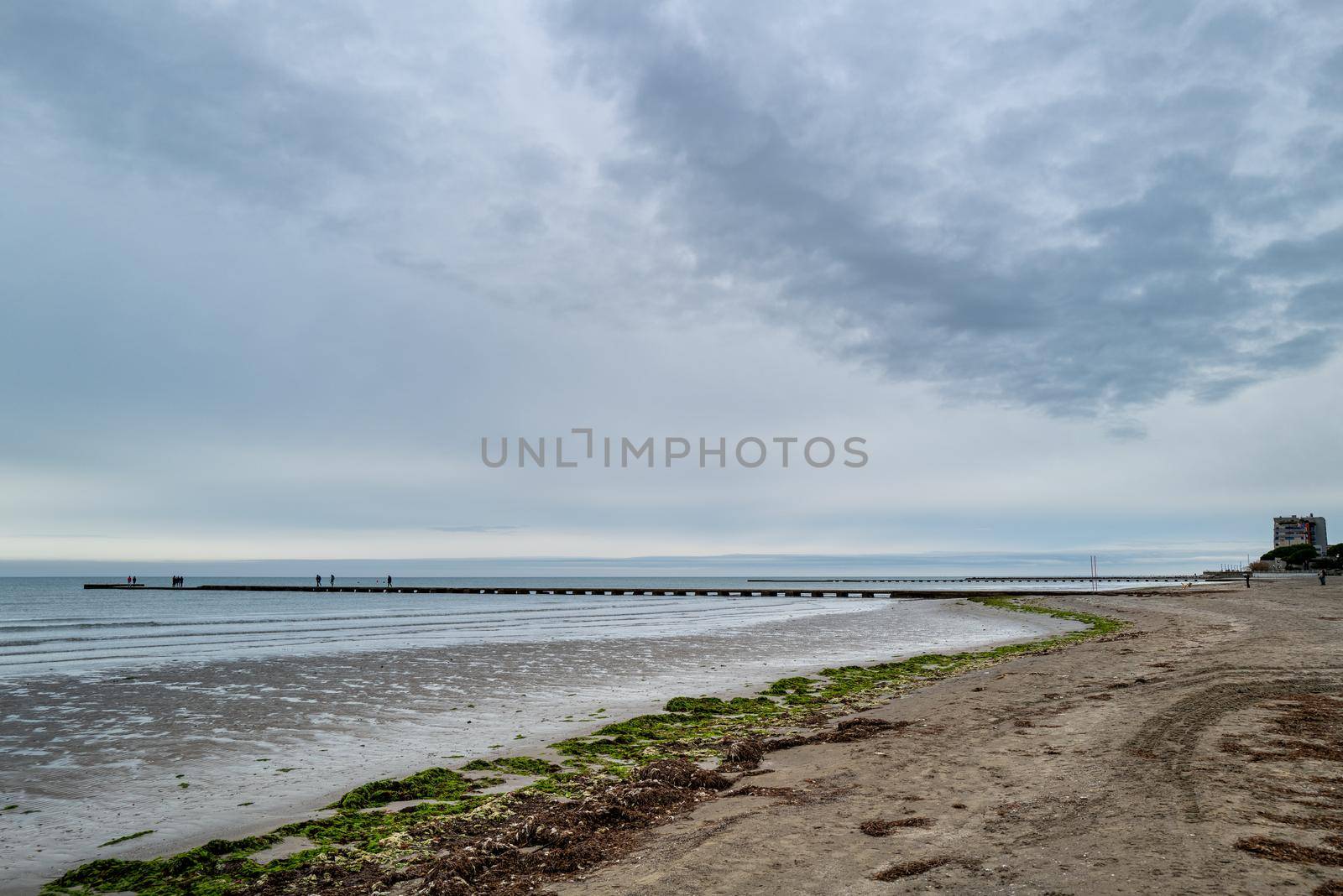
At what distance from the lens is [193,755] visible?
12.9m

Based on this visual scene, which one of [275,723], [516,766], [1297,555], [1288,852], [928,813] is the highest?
[1288,852]

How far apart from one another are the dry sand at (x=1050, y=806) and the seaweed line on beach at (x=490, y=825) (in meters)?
0.54

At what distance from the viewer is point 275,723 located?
15789 millimetres

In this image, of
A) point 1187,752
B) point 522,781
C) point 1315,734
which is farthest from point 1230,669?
point 522,781

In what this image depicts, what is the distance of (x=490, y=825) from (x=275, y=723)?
32.3 ft

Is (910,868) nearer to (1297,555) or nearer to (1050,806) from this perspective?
(1050,806)

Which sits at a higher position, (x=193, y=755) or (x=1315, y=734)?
(x=1315, y=734)

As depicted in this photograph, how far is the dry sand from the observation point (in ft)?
19.7

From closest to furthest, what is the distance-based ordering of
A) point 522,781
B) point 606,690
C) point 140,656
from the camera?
point 522,781 → point 606,690 → point 140,656

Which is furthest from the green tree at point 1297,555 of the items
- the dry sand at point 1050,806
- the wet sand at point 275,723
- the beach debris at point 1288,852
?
the beach debris at point 1288,852

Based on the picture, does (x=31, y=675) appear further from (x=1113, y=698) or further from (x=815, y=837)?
(x=1113, y=698)

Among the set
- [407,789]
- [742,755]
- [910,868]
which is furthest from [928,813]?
[407,789]

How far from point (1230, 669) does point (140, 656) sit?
3721cm

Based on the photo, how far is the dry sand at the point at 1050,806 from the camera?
599 centimetres
